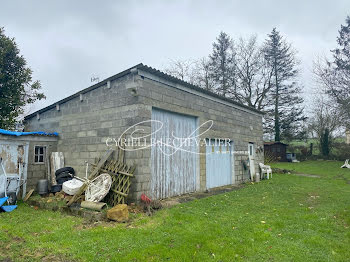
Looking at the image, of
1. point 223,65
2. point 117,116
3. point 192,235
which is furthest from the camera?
point 223,65

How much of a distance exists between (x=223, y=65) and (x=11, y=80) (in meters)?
22.4

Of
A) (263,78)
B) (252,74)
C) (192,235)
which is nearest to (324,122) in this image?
(263,78)

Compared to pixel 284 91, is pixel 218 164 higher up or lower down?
lower down

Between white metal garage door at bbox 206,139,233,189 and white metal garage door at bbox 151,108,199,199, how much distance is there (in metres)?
1.02

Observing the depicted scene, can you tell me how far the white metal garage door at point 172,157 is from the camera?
699cm

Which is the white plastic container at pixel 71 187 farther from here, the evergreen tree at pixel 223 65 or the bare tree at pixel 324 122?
the bare tree at pixel 324 122

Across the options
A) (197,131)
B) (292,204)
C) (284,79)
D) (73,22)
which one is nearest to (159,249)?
(292,204)

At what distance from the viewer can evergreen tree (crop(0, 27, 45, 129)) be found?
35.4ft

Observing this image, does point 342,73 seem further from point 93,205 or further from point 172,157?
point 93,205

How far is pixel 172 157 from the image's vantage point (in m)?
7.60

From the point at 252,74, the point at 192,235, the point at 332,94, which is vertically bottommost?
the point at 192,235

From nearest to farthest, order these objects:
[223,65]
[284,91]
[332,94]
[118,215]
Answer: [118,215]
[332,94]
[284,91]
[223,65]

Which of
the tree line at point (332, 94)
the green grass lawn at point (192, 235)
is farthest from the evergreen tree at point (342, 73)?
the green grass lawn at point (192, 235)

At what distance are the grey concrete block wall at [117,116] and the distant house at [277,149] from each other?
18.3 metres
